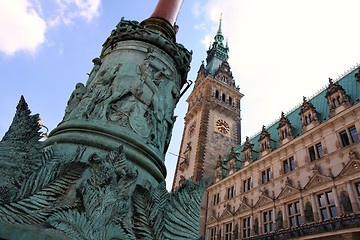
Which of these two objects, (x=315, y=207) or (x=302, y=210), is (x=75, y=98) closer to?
(x=315, y=207)

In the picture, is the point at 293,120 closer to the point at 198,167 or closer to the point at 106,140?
the point at 198,167

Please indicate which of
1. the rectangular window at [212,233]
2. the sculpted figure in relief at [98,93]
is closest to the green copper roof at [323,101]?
the rectangular window at [212,233]

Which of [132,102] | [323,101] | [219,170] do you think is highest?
[323,101]

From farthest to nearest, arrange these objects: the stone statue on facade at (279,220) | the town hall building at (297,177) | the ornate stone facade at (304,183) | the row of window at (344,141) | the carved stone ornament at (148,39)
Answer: the stone statue on facade at (279,220)
the row of window at (344,141)
the town hall building at (297,177)
the ornate stone facade at (304,183)
the carved stone ornament at (148,39)

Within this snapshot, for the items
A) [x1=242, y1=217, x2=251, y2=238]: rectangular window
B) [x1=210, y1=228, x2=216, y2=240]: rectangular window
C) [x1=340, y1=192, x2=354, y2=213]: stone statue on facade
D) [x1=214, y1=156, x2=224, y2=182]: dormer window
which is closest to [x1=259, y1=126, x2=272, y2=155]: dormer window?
[x1=242, y1=217, x2=251, y2=238]: rectangular window

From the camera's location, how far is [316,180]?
615 inches

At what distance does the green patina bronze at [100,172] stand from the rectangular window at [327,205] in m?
14.2

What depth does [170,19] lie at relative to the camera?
21.5 feet

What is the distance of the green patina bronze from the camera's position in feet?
7.74

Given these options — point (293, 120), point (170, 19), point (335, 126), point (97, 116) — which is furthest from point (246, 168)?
point (97, 116)

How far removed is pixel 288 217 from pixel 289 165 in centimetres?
403

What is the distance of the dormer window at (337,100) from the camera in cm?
1656

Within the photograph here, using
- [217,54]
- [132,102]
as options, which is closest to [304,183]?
[132,102]

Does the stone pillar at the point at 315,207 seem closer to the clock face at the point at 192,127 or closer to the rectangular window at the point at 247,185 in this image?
the rectangular window at the point at 247,185
